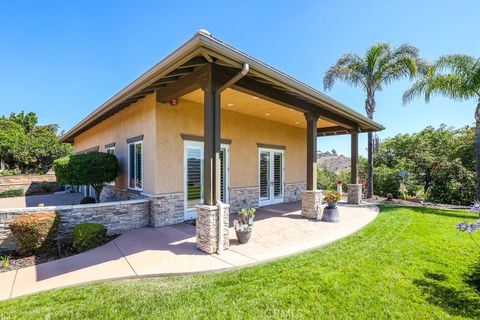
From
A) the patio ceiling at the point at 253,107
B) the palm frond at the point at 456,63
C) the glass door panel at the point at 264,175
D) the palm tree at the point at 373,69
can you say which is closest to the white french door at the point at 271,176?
the glass door panel at the point at 264,175

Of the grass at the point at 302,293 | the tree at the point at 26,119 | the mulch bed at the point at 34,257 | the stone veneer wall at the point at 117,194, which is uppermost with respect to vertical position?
the tree at the point at 26,119

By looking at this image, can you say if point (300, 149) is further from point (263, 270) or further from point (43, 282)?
point (43, 282)

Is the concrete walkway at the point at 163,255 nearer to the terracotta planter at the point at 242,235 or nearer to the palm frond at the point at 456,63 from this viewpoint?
the terracotta planter at the point at 242,235

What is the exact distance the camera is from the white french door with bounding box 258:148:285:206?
35.1 ft

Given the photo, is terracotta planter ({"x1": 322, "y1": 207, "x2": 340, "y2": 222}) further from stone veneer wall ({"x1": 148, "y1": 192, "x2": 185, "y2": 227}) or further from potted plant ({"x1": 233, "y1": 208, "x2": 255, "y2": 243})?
stone veneer wall ({"x1": 148, "y1": 192, "x2": 185, "y2": 227})

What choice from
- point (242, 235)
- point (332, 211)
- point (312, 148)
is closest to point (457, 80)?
point (312, 148)

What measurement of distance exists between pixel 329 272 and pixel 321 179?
560 inches

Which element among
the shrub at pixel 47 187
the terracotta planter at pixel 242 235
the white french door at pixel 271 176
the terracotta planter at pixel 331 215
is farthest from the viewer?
the shrub at pixel 47 187

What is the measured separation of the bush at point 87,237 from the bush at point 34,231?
1.71 ft

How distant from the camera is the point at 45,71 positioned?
53.4ft

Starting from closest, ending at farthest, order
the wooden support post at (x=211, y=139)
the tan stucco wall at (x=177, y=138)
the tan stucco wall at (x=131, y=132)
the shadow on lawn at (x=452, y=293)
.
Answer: the shadow on lawn at (x=452, y=293), the wooden support post at (x=211, y=139), the tan stucco wall at (x=177, y=138), the tan stucco wall at (x=131, y=132)

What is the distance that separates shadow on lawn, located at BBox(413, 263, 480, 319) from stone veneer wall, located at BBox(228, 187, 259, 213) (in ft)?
20.7

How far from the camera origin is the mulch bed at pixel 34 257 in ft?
15.2

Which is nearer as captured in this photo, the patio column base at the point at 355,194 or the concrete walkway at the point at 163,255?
the concrete walkway at the point at 163,255
